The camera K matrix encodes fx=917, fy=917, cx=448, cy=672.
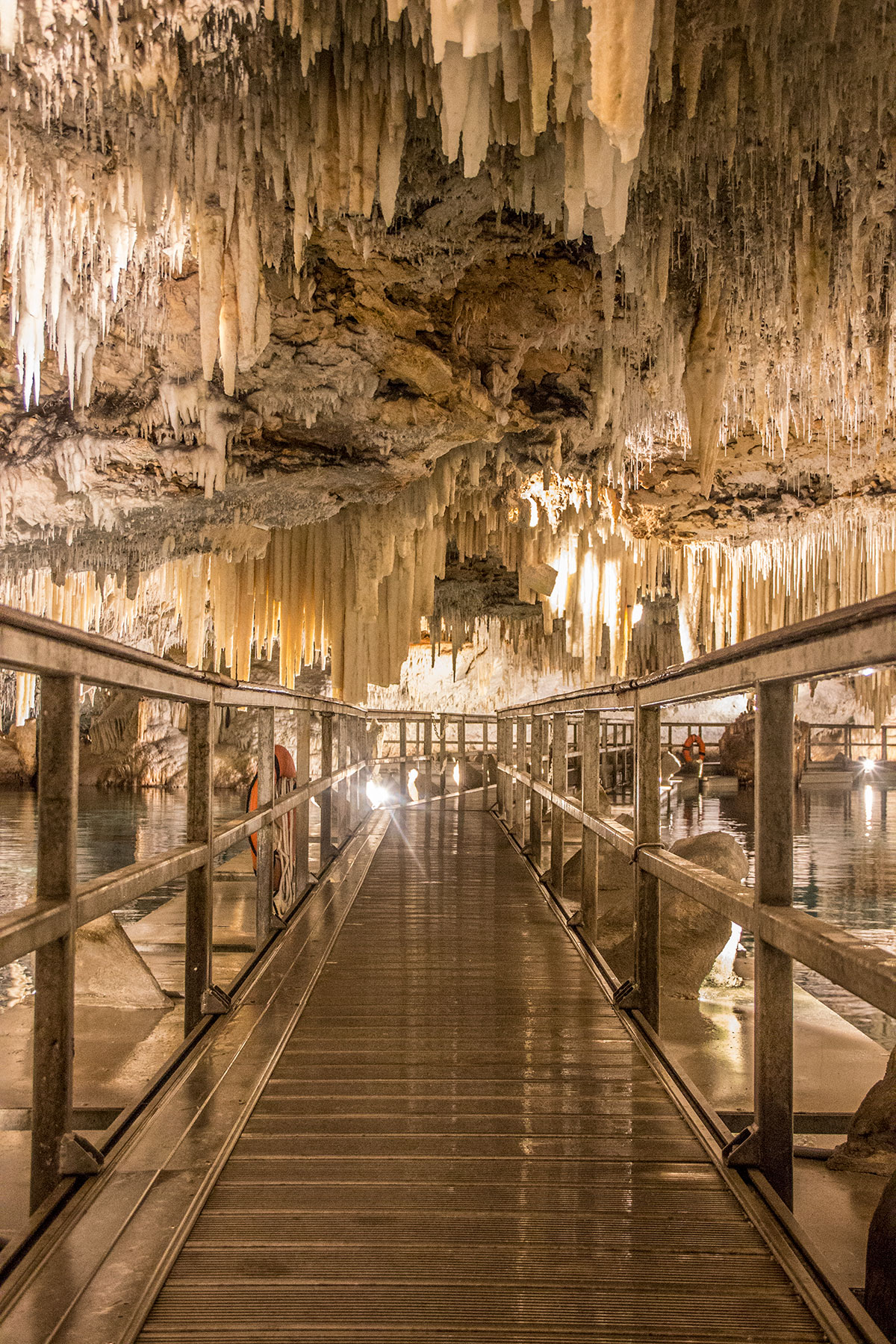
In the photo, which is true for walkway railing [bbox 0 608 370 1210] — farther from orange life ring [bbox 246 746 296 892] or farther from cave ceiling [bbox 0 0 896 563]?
cave ceiling [bbox 0 0 896 563]

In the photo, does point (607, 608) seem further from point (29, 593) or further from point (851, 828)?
point (29, 593)

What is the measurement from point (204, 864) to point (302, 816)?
6.90ft

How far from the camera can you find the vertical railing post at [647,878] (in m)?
2.83

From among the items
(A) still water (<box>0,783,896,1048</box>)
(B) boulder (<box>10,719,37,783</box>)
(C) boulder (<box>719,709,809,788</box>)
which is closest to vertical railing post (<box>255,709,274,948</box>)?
(A) still water (<box>0,783,896,1048</box>)

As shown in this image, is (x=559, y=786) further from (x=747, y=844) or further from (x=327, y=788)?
(x=747, y=844)

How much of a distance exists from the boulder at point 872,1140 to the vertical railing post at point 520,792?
4510mm

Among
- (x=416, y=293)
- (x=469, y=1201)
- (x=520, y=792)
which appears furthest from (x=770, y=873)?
(x=520, y=792)

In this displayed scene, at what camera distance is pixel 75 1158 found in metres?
1.74

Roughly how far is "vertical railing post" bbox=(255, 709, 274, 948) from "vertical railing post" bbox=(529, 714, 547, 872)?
2.16 metres

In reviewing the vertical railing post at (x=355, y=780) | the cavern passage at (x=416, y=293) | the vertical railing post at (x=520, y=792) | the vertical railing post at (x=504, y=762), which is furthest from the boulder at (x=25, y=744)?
the vertical railing post at (x=520, y=792)

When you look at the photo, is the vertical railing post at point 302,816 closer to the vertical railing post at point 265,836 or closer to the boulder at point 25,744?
the vertical railing post at point 265,836

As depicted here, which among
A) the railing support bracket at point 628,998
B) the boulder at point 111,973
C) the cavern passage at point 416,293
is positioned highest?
the cavern passage at point 416,293

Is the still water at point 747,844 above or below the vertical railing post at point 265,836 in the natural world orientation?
below

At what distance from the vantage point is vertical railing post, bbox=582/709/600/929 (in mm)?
3686
